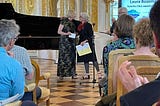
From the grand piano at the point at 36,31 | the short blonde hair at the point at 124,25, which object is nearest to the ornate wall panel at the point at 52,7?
the grand piano at the point at 36,31

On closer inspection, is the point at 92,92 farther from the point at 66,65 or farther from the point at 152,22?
the point at 152,22

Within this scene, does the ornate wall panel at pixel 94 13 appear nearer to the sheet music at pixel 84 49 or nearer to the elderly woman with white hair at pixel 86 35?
the elderly woman with white hair at pixel 86 35

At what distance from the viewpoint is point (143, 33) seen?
2.88 metres

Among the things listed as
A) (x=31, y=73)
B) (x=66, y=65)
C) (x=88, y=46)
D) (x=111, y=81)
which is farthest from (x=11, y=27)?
(x=66, y=65)

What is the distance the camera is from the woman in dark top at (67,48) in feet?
23.9

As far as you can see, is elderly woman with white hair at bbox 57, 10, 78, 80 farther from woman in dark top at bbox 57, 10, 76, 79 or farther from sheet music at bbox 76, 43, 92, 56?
sheet music at bbox 76, 43, 92, 56

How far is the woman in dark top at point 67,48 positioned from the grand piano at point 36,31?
2117mm

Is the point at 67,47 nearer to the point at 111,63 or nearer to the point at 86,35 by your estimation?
the point at 86,35

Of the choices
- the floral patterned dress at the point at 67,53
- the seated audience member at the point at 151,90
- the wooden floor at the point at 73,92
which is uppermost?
the seated audience member at the point at 151,90

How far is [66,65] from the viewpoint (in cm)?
754

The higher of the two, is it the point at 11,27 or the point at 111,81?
the point at 11,27

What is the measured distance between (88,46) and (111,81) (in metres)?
4.03

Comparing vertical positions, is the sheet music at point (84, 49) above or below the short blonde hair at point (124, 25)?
below

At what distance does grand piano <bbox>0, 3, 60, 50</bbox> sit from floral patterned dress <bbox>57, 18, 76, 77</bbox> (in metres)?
2.11
